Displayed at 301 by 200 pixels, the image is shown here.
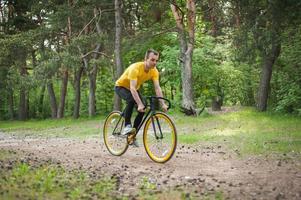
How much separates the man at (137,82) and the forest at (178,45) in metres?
7.23

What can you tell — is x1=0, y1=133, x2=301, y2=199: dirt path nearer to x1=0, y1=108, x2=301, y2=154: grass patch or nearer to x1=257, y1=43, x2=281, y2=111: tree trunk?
x1=0, y1=108, x2=301, y2=154: grass patch

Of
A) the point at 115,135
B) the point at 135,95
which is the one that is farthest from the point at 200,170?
the point at 115,135

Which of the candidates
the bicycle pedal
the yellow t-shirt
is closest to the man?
the yellow t-shirt

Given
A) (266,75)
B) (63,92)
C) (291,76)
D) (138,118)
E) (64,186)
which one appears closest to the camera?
(64,186)

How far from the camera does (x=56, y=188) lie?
6.28 metres

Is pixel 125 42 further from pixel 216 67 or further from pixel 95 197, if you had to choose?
pixel 95 197

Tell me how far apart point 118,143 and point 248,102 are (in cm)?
2744

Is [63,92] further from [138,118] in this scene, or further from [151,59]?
[151,59]

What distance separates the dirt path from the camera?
6.37m

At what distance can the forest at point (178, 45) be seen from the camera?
20047 mm

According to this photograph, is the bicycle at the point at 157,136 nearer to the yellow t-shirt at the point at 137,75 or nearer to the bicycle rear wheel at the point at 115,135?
the bicycle rear wheel at the point at 115,135

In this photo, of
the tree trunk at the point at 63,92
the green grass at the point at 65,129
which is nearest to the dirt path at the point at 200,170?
the green grass at the point at 65,129

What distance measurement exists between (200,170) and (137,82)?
2.27 meters

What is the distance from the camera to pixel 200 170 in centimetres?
799
